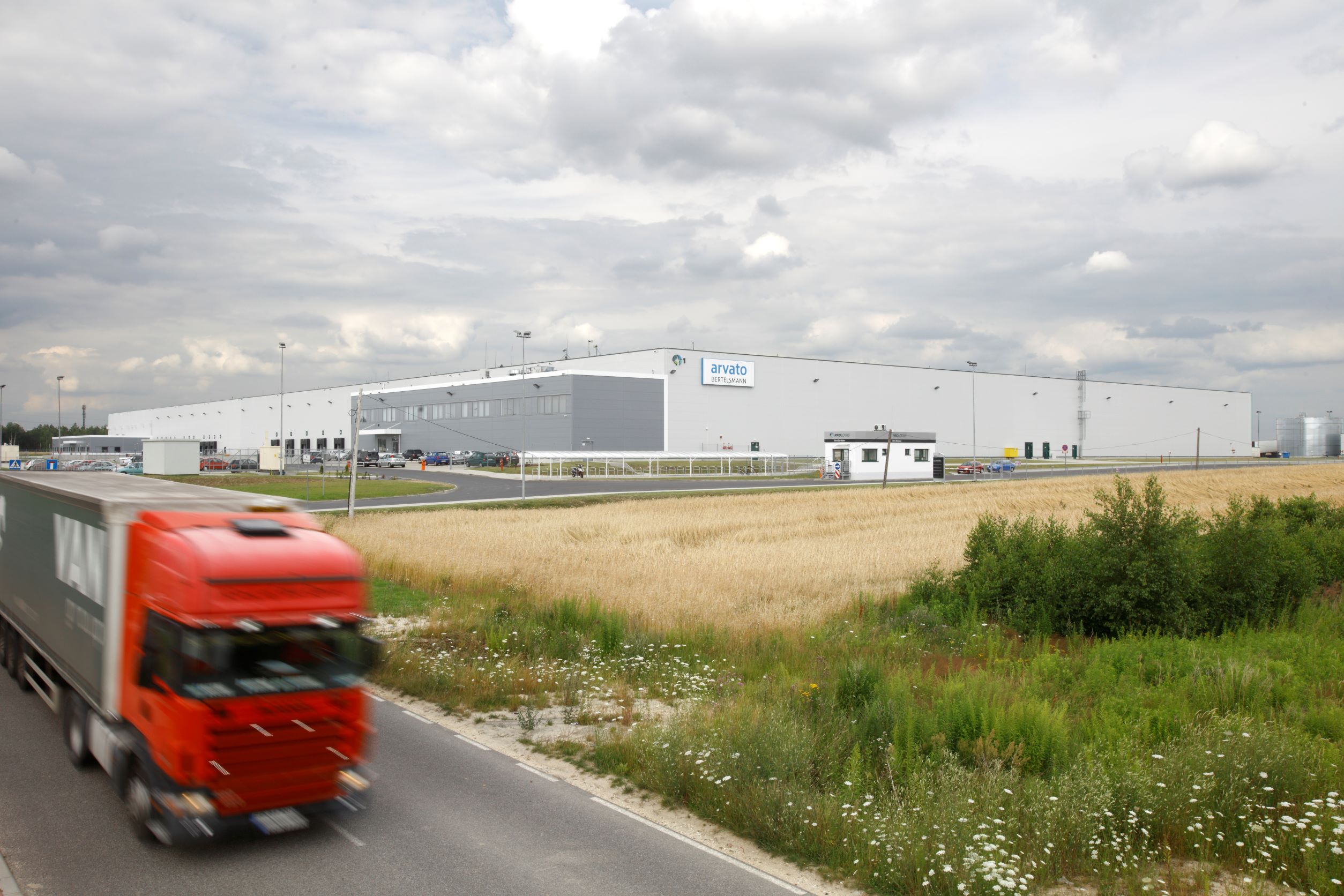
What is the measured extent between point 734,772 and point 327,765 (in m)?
3.47

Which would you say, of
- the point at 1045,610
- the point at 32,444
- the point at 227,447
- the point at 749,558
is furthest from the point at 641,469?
the point at 32,444

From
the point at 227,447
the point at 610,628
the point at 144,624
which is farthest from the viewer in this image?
the point at 227,447

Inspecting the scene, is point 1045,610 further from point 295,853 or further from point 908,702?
point 295,853

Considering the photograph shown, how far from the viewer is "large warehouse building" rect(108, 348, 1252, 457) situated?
302 ft

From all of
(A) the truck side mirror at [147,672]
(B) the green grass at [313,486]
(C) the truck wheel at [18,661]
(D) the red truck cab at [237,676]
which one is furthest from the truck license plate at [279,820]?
(B) the green grass at [313,486]

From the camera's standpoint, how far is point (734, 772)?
7.82 metres

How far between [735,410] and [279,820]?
298 ft

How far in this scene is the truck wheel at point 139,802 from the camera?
675 cm

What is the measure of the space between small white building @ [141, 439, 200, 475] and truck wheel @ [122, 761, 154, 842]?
171 feet

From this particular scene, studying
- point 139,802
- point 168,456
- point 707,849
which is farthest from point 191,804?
point 168,456

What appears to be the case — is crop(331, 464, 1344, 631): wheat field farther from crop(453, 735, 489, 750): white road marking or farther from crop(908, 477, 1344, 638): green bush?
crop(453, 735, 489, 750): white road marking

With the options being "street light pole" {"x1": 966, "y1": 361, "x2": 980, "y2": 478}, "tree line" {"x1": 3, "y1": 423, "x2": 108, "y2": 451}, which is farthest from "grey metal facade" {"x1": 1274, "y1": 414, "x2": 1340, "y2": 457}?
"tree line" {"x1": 3, "y1": 423, "x2": 108, "y2": 451}

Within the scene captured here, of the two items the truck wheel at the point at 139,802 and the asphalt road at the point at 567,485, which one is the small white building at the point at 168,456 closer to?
the asphalt road at the point at 567,485

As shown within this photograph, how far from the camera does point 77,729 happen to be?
842cm
